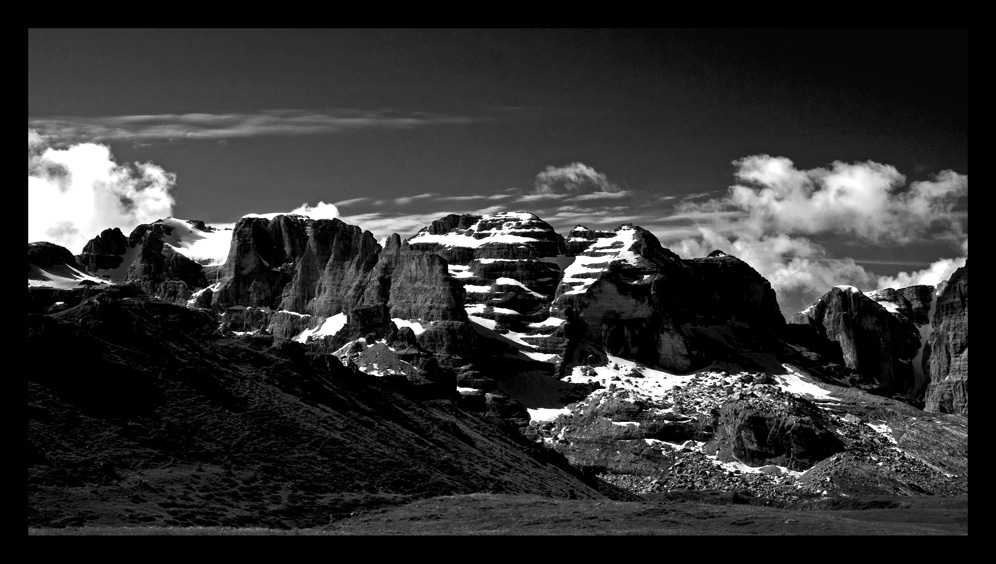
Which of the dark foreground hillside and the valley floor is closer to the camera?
the valley floor

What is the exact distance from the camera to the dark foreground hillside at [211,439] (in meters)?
76.9

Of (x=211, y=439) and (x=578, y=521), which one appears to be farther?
(x=211, y=439)

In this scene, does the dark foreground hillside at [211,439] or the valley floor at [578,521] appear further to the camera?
the dark foreground hillside at [211,439]

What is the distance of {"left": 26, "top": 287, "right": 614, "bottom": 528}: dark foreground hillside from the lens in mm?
76875

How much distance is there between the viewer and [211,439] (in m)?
96.2

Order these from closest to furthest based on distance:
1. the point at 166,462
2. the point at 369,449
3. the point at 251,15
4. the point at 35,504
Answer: the point at 251,15, the point at 35,504, the point at 166,462, the point at 369,449

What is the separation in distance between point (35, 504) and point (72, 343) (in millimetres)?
36730

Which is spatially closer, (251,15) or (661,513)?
(251,15)

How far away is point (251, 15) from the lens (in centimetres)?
2627

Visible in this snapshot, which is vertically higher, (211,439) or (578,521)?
(211,439)
